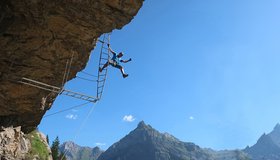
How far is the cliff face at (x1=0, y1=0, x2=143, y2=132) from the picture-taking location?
20.3m

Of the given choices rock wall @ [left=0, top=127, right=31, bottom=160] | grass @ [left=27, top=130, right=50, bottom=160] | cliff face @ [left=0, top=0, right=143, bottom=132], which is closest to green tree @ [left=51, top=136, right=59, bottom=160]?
grass @ [left=27, top=130, right=50, bottom=160]

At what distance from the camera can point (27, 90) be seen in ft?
96.0

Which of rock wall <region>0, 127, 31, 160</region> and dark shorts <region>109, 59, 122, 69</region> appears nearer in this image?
dark shorts <region>109, 59, 122, 69</region>

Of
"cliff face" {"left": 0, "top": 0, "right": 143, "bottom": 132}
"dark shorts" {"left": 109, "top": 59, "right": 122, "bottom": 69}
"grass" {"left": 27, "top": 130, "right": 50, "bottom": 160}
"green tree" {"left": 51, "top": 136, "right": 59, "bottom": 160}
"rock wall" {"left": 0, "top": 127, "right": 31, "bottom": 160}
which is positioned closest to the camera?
"cliff face" {"left": 0, "top": 0, "right": 143, "bottom": 132}

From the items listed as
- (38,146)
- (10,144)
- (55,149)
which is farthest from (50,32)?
(55,149)

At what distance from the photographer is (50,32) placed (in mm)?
22297

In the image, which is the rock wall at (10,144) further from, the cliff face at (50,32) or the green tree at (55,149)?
the green tree at (55,149)

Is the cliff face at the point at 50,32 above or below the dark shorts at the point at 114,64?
below

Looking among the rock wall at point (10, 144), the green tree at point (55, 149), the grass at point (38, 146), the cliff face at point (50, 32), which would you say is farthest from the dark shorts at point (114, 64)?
the green tree at point (55, 149)

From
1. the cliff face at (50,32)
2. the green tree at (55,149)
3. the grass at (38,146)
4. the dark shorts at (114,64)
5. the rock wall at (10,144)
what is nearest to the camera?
the cliff face at (50,32)

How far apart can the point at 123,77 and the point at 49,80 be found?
6253 millimetres

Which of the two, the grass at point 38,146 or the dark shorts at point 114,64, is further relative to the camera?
the grass at point 38,146

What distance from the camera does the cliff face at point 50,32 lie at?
2027cm

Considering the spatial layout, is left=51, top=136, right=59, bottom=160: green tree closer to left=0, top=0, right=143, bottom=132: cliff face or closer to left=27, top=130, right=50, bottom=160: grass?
left=27, top=130, right=50, bottom=160: grass
